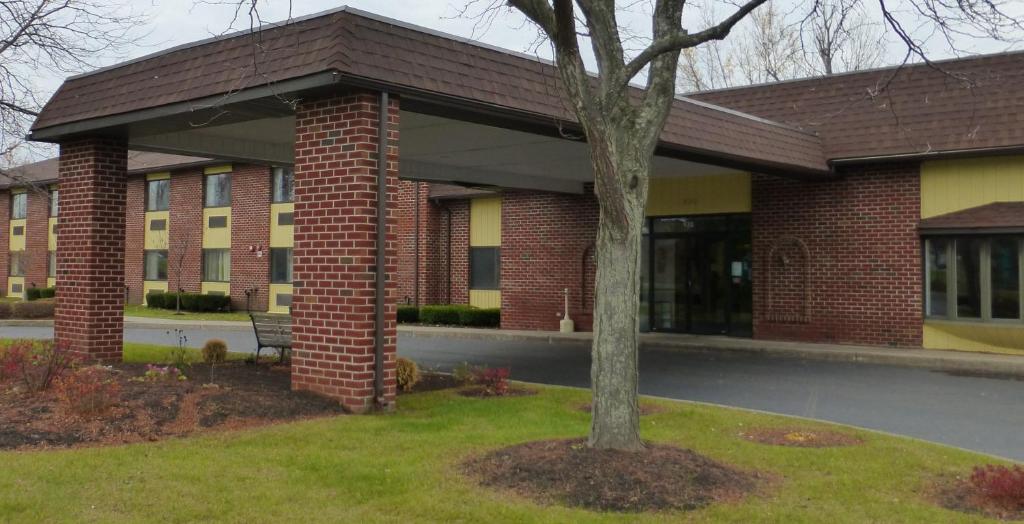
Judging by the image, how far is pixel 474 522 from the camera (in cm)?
512

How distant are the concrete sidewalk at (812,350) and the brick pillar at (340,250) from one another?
991 cm

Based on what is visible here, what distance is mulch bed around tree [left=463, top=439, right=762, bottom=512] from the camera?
18.2 feet

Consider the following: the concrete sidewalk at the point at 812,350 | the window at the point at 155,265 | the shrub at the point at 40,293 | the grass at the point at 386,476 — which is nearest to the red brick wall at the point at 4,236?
the shrub at the point at 40,293

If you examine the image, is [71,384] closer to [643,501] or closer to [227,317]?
[643,501]

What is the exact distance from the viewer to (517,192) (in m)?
22.1

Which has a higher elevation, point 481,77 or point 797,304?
point 481,77

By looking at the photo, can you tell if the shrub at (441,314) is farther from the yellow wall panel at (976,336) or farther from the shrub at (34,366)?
the shrub at (34,366)

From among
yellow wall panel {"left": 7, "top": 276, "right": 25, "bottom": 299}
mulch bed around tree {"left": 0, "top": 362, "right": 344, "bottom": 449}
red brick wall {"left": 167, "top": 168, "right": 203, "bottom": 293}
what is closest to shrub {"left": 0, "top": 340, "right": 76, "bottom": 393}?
mulch bed around tree {"left": 0, "top": 362, "right": 344, "bottom": 449}

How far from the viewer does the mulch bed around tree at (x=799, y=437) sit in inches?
300

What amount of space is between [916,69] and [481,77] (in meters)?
11.2

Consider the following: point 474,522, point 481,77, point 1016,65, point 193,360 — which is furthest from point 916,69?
point 474,522

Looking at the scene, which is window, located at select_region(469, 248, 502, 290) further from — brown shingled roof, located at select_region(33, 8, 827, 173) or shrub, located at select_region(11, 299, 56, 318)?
shrub, located at select_region(11, 299, 56, 318)

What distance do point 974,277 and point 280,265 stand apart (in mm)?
21177

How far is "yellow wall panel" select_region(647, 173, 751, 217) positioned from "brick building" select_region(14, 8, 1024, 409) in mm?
50
